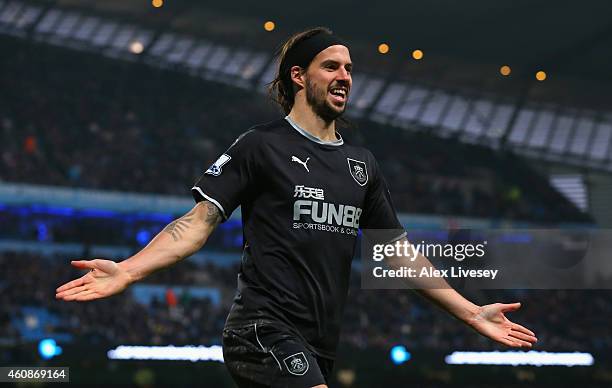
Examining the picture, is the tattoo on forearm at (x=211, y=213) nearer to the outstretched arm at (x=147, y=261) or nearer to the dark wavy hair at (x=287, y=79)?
the outstretched arm at (x=147, y=261)

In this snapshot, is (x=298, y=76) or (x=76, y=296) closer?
(x=76, y=296)

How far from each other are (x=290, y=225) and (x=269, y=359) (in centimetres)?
57

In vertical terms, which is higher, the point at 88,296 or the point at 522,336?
the point at 522,336

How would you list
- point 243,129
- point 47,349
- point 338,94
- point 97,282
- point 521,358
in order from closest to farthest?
point 97,282 → point 338,94 → point 47,349 → point 521,358 → point 243,129

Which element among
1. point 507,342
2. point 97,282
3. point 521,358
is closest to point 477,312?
point 507,342

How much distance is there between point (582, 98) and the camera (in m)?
37.0

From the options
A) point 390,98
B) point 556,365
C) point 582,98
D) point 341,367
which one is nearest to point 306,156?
point 341,367

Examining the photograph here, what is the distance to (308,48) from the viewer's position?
4438mm

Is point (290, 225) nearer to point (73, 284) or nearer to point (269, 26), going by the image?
point (73, 284)

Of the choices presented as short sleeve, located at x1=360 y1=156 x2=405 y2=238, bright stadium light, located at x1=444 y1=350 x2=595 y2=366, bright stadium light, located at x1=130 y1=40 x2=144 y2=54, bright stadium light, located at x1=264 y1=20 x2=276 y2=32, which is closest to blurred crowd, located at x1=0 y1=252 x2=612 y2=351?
bright stadium light, located at x1=444 y1=350 x2=595 y2=366

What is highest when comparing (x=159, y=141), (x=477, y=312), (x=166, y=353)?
(x=477, y=312)

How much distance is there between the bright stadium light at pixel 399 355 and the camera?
20969 mm

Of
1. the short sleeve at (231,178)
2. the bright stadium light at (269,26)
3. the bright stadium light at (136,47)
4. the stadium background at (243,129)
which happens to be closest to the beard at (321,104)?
the short sleeve at (231,178)

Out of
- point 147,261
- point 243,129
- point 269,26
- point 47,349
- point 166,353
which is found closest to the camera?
point 147,261
